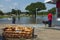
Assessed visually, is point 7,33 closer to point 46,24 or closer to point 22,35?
point 22,35

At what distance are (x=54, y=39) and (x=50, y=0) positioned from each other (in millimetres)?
11483

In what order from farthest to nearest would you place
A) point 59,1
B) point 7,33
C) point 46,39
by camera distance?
point 59,1 → point 46,39 → point 7,33

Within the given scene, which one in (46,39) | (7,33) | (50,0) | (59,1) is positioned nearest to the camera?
(7,33)

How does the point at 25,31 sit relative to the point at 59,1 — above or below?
below

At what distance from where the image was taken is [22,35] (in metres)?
13.9

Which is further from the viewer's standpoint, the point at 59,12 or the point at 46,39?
the point at 59,12

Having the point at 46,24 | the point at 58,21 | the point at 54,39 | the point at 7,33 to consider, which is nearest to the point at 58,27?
the point at 58,21

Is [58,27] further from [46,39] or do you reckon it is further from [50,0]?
[46,39]

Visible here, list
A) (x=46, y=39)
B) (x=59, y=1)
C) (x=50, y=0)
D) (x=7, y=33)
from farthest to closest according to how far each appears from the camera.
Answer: (x=50, y=0)
(x=59, y=1)
(x=46, y=39)
(x=7, y=33)

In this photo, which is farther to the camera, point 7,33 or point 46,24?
point 46,24

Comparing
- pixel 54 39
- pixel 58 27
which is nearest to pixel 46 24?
pixel 58 27

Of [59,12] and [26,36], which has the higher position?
[59,12]

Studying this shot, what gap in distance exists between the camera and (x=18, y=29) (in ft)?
45.6

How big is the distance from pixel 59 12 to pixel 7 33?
1228 cm
